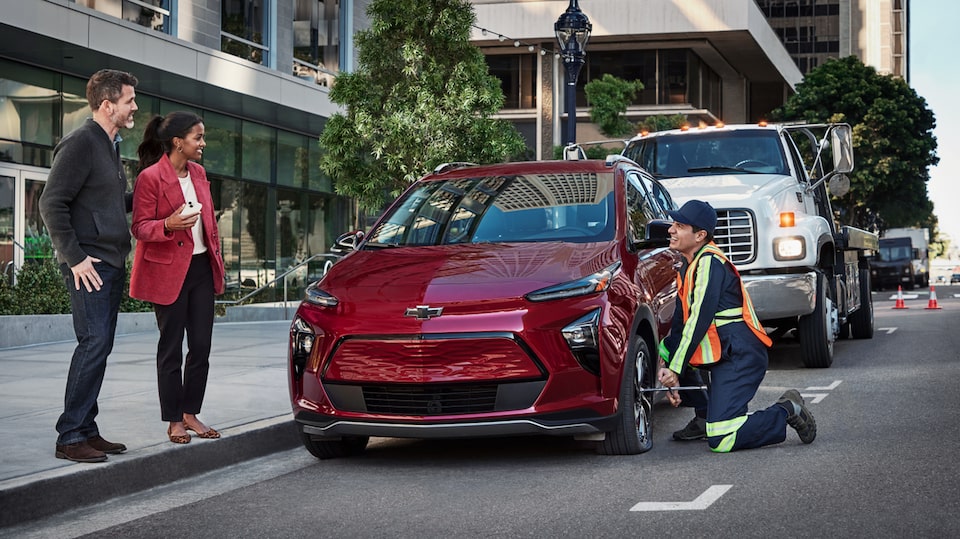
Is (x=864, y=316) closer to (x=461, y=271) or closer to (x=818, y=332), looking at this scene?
(x=818, y=332)

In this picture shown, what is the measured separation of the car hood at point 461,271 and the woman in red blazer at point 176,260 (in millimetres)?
774

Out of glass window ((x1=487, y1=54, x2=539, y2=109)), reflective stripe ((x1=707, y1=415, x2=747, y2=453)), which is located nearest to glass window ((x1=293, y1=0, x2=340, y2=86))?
reflective stripe ((x1=707, y1=415, x2=747, y2=453))

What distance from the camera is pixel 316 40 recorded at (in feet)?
93.0

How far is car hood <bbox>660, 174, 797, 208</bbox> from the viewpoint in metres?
12.8

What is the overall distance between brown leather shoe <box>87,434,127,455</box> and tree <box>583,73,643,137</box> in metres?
30.0

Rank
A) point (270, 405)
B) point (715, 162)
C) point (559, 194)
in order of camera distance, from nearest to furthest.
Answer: point (559, 194)
point (270, 405)
point (715, 162)

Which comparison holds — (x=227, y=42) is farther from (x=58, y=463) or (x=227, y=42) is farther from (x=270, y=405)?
(x=58, y=463)

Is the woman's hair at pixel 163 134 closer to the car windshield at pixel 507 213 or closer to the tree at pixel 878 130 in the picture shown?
the car windshield at pixel 507 213

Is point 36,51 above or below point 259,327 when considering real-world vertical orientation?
above

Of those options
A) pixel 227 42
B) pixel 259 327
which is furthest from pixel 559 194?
pixel 227 42

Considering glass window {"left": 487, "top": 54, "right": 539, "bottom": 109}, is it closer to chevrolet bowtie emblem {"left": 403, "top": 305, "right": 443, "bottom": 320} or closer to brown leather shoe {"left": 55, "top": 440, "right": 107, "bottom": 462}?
chevrolet bowtie emblem {"left": 403, "top": 305, "right": 443, "bottom": 320}

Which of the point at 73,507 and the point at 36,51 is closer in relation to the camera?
the point at 73,507

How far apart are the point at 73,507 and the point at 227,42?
1930cm

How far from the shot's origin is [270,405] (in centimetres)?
952
